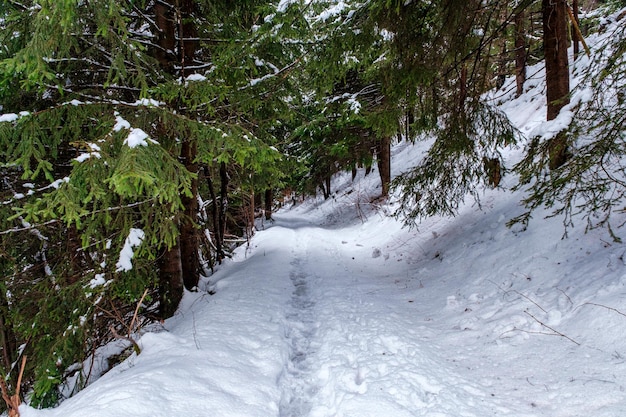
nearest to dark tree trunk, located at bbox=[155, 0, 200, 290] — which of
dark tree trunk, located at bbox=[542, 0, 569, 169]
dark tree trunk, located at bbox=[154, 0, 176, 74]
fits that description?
dark tree trunk, located at bbox=[154, 0, 176, 74]

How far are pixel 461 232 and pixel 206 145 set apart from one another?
6.08 meters

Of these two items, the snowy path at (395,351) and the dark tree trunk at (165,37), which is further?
the dark tree trunk at (165,37)

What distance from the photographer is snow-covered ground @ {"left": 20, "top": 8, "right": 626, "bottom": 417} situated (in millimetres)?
2969

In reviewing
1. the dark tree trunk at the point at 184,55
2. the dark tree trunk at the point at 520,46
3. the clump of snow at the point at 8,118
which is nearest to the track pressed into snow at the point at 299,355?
the dark tree trunk at the point at 184,55

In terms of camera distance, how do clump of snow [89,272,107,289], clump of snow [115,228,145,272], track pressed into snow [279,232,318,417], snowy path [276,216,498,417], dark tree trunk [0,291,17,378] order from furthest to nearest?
dark tree trunk [0,291,17,378]
clump of snow [89,272,107,289]
clump of snow [115,228,145,272]
track pressed into snow [279,232,318,417]
snowy path [276,216,498,417]

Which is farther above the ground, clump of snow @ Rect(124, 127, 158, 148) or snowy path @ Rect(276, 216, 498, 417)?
clump of snow @ Rect(124, 127, 158, 148)

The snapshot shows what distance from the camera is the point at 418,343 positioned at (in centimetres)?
429

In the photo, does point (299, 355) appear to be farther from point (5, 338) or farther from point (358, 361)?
point (5, 338)

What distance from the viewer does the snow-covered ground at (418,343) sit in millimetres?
2969

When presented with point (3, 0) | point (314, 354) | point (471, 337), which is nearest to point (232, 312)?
point (314, 354)

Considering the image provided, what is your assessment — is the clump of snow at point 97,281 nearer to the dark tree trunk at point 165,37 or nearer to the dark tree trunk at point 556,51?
the dark tree trunk at point 165,37

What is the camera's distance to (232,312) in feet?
17.7

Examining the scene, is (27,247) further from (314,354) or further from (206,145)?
(314,354)

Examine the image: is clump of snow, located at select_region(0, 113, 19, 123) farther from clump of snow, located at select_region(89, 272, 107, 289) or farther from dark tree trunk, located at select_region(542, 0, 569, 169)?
dark tree trunk, located at select_region(542, 0, 569, 169)
